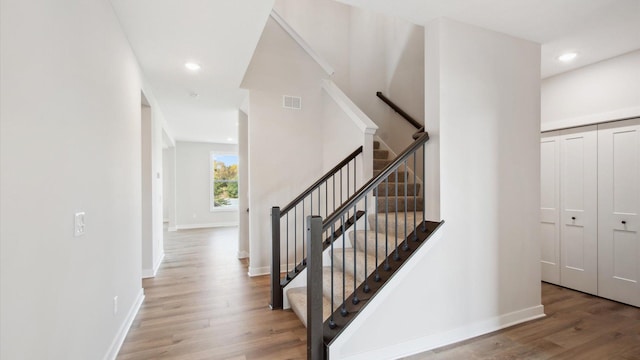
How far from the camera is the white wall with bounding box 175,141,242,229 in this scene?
855 centimetres

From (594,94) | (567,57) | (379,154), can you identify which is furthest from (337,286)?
(594,94)

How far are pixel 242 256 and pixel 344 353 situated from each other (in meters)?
3.38

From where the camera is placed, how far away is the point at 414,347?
2141mm

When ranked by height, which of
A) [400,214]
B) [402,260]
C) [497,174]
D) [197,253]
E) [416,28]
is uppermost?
[416,28]

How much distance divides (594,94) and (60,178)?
15.5ft

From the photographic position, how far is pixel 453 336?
2.29m

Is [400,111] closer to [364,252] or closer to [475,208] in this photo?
[475,208]

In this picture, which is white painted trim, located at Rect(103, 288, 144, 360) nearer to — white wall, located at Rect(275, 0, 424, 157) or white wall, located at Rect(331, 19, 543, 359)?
white wall, located at Rect(331, 19, 543, 359)

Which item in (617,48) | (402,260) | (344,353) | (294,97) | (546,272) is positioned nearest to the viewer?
(344,353)

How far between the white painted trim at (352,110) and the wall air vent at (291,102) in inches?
16.7

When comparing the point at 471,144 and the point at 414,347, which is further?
the point at 471,144

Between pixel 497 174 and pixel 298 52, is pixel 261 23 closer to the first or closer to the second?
pixel 298 52

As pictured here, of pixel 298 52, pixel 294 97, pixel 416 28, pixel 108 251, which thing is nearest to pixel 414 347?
pixel 108 251

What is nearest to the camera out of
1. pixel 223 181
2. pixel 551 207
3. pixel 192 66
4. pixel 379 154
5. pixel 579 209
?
pixel 192 66
